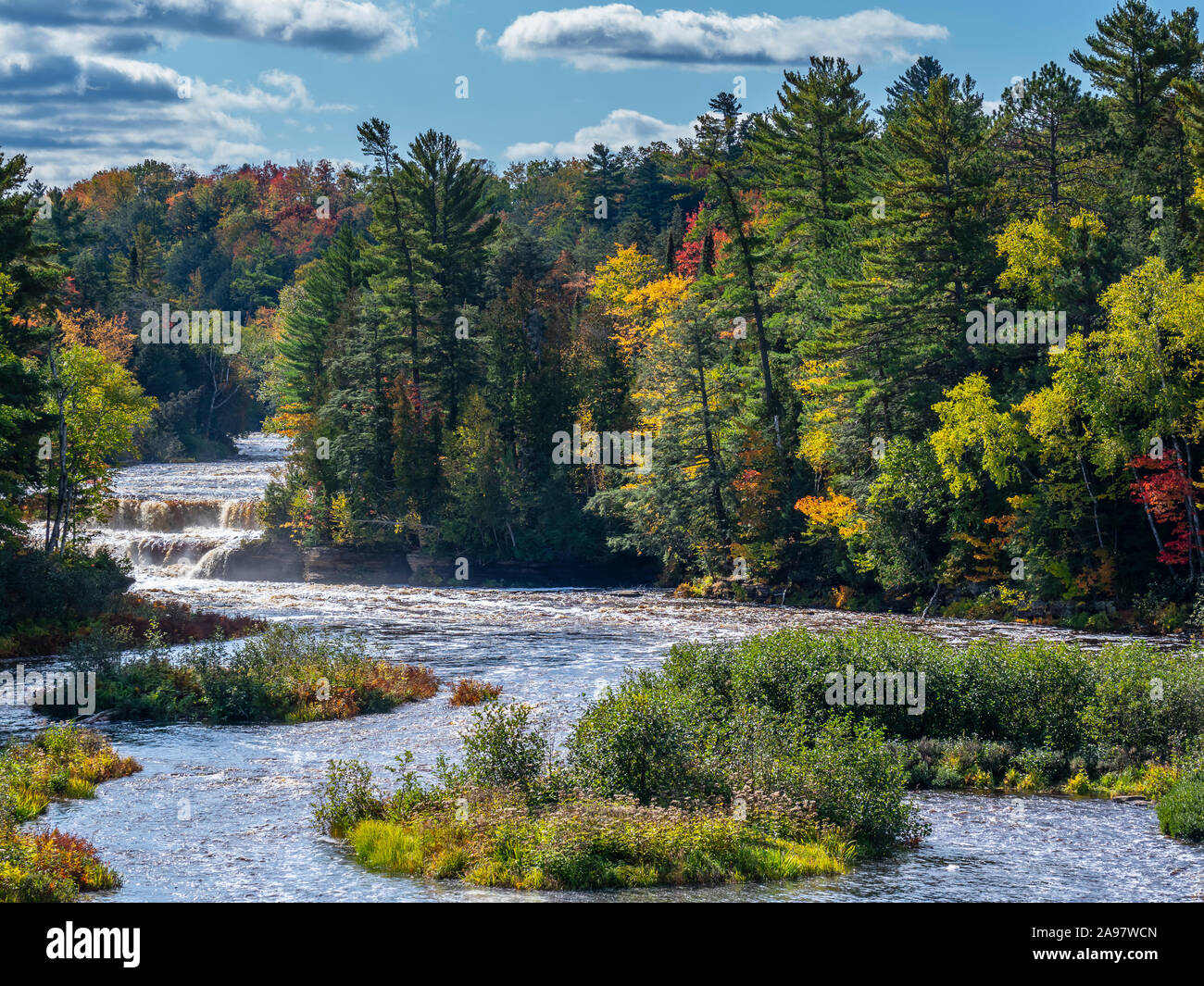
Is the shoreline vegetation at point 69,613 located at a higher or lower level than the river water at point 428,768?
higher

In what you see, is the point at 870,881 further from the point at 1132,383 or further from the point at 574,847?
the point at 1132,383

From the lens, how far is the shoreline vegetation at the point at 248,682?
29.5 metres

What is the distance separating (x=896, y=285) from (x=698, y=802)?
3631cm

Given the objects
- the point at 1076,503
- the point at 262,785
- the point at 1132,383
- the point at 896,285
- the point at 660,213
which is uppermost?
the point at 660,213

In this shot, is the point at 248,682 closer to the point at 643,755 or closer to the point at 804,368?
the point at 643,755

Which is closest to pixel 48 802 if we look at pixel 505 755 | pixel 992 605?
pixel 505 755

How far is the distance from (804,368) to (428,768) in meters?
37.8

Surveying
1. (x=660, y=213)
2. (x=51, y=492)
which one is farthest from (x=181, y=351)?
(x=51, y=492)

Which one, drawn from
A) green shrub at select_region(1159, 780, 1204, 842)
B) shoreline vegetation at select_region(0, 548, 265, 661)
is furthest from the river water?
shoreline vegetation at select_region(0, 548, 265, 661)

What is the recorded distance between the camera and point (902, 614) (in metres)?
48.6

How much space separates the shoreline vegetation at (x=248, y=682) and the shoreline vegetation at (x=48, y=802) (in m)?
3.37

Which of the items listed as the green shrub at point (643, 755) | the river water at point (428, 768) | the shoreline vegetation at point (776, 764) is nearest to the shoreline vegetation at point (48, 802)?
the river water at point (428, 768)

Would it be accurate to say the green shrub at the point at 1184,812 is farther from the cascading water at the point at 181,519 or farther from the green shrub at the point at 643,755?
the cascading water at the point at 181,519

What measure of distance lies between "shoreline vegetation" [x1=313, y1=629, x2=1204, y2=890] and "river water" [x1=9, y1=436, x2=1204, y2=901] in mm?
599
